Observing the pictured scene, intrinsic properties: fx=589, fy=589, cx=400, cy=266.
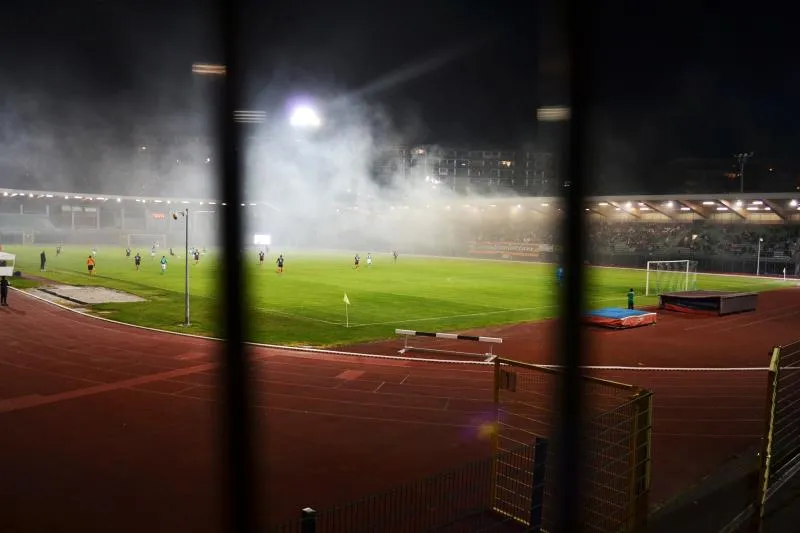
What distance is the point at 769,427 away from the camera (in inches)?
219

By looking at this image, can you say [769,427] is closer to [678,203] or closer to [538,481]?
[538,481]

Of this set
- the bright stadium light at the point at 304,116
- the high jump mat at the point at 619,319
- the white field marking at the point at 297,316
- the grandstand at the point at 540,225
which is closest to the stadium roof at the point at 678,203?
the grandstand at the point at 540,225

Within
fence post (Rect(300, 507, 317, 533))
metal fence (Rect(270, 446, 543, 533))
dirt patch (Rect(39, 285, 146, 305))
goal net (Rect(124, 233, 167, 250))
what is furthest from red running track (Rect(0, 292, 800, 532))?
goal net (Rect(124, 233, 167, 250))

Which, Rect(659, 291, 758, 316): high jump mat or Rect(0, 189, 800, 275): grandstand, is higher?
Rect(0, 189, 800, 275): grandstand

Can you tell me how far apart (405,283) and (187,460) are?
82.5ft

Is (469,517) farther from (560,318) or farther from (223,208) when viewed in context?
(223,208)

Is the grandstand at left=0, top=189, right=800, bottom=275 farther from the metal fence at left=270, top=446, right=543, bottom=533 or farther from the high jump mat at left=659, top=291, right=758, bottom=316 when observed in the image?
the metal fence at left=270, top=446, right=543, bottom=533

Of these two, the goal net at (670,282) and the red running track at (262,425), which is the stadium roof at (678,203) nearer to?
the goal net at (670,282)

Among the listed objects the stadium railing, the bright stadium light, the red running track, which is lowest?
the red running track

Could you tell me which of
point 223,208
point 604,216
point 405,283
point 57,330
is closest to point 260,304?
point 57,330

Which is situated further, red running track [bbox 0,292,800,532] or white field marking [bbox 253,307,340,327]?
white field marking [bbox 253,307,340,327]

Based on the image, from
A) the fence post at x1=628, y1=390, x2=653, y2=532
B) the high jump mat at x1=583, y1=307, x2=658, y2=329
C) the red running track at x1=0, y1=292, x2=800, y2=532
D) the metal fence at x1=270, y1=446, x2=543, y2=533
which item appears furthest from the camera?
the high jump mat at x1=583, y1=307, x2=658, y2=329

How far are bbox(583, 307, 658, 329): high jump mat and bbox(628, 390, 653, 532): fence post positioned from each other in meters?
14.6

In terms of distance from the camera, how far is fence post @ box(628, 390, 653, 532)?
206 inches
